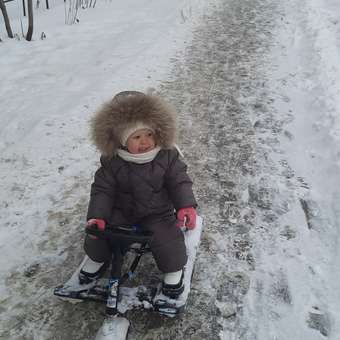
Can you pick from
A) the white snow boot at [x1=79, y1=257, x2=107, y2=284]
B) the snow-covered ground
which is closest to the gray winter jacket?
the white snow boot at [x1=79, y1=257, x2=107, y2=284]

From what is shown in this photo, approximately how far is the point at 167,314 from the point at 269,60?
183 inches

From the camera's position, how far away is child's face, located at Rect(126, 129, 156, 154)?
249cm

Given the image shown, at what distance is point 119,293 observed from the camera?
2.49 meters

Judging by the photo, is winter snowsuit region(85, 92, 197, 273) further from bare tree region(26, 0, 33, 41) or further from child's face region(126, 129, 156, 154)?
bare tree region(26, 0, 33, 41)

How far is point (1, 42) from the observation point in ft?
22.3

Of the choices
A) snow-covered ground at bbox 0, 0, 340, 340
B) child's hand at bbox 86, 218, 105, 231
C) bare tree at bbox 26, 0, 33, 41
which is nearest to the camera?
child's hand at bbox 86, 218, 105, 231

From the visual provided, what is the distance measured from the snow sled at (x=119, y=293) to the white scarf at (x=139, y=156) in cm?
41

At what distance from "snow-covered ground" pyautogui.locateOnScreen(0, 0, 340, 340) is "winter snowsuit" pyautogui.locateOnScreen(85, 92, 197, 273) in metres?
0.42

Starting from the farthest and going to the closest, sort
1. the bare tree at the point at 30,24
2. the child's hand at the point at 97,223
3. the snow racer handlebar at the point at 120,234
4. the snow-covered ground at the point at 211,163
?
1. the bare tree at the point at 30,24
2. the snow-covered ground at the point at 211,163
3. the child's hand at the point at 97,223
4. the snow racer handlebar at the point at 120,234

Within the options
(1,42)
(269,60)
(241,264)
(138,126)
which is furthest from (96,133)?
(1,42)

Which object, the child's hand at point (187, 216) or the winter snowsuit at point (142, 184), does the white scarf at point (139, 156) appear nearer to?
the winter snowsuit at point (142, 184)

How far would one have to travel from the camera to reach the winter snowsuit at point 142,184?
2488mm

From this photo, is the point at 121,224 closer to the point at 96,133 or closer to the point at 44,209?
the point at 96,133

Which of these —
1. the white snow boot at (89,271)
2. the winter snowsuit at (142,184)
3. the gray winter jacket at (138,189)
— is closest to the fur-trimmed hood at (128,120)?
the winter snowsuit at (142,184)
